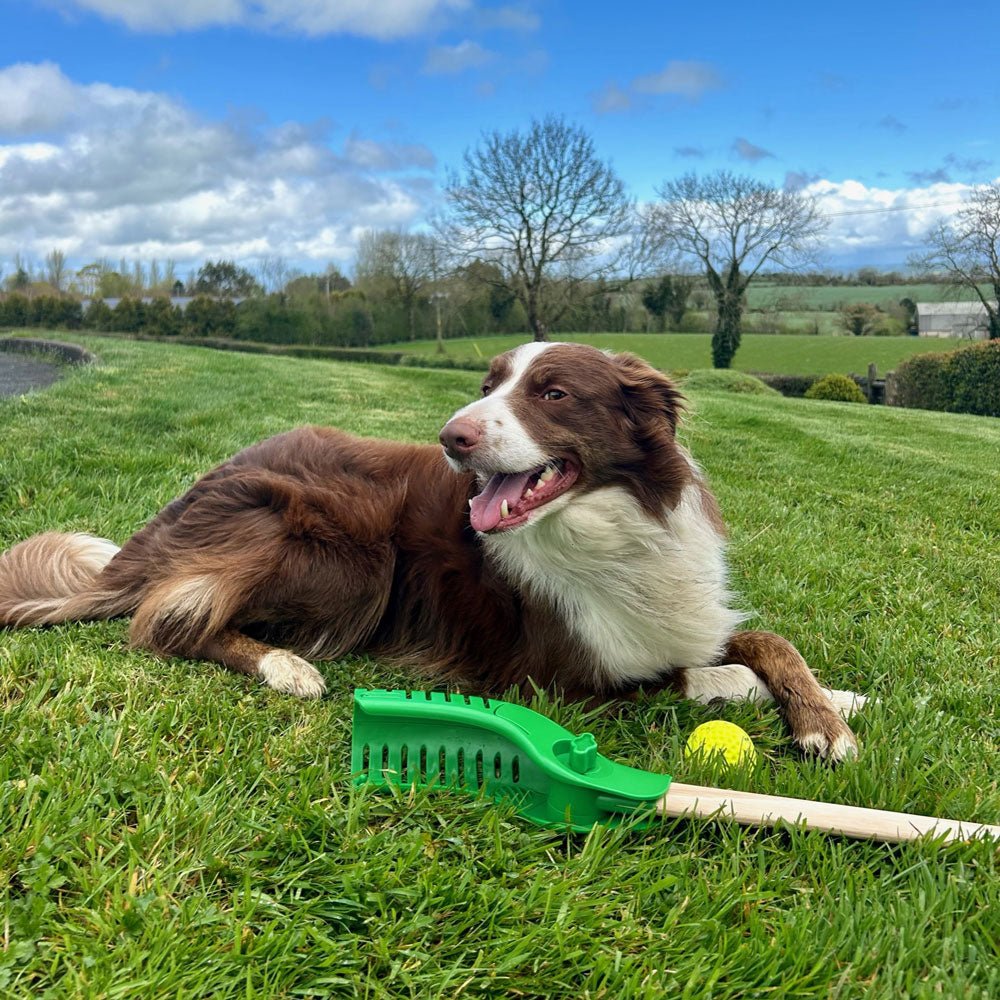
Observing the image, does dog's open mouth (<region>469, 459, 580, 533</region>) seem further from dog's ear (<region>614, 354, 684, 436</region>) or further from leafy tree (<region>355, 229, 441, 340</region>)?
leafy tree (<region>355, 229, 441, 340</region>)

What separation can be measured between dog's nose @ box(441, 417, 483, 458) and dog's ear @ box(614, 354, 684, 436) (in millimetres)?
607

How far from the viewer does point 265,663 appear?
2766 millimetres

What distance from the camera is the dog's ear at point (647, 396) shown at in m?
2.84

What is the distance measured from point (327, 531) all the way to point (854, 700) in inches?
78.7

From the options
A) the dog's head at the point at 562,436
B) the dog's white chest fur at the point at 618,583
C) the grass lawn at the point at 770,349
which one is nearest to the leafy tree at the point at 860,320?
the grass lawn at the point at 770,349

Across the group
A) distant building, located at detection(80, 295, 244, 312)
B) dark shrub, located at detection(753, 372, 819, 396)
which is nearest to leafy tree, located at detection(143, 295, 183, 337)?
distant building, located at detection(80, 295, 244, 312)

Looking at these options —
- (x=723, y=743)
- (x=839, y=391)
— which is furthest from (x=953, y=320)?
(x=723, y=743)

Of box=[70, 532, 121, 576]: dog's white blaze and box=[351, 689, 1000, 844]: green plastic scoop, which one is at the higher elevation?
box=[70, 532, 121, 576]: dog's white blaze

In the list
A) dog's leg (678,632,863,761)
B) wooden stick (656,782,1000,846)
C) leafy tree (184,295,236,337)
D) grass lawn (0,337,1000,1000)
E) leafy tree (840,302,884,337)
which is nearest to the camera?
grass lawn (0,337,1000,1000)

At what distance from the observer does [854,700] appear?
2689mm

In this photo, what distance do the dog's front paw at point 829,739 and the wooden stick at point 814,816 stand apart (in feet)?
1.20

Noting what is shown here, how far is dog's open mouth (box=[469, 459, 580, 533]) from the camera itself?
2.62 m

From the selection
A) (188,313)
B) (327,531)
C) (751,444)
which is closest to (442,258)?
(188,313)

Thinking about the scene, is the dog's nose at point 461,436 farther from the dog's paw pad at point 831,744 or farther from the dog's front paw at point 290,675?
the dog's paw pad at point 831,744
